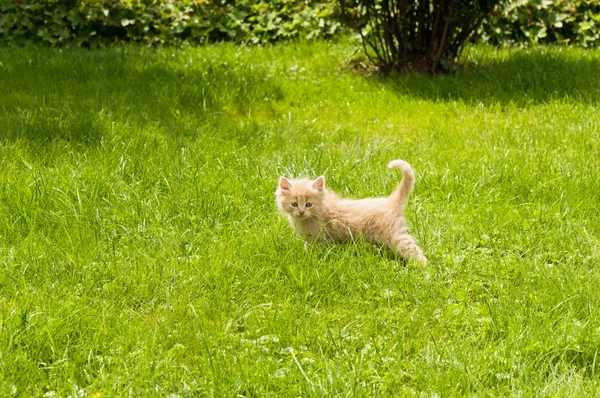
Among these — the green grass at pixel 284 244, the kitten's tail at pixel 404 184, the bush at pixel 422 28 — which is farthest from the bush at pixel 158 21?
the kitten's tail at pixel 404 184

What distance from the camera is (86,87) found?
7.70 metres

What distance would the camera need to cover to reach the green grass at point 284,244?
3.29m

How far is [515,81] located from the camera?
26.1 feet

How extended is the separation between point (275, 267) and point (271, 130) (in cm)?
274

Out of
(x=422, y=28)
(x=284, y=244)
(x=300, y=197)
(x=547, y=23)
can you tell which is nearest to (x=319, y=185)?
(x=300, y=197)

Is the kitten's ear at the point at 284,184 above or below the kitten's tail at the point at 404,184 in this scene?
below

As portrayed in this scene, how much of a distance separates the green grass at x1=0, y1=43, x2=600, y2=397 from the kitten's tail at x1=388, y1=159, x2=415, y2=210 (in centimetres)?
22

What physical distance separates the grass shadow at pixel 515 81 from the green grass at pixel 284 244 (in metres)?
0.04

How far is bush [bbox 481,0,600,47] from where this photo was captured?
9.99 metres

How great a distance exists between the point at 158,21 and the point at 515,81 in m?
5.09

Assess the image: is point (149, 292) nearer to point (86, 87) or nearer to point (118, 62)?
point (86, 87)

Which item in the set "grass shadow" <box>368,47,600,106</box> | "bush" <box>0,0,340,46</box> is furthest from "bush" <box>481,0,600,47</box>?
"bush" <box>0,0,340,46</box>

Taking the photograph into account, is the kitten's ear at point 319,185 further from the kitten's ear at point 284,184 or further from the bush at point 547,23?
the bush at point 547,23

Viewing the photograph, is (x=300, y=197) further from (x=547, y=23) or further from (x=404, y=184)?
(x=547, y=23)
